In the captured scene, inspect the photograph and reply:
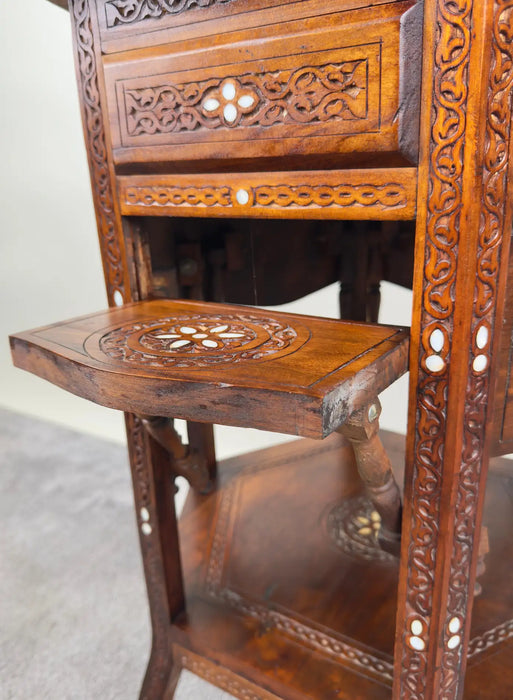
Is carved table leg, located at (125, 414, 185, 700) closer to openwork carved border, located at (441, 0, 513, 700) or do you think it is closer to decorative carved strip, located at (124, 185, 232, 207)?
decorative carved strip, located at (124, 185, 232, 207)

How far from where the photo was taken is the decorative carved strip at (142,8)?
729mm

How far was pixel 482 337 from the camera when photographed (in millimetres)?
671

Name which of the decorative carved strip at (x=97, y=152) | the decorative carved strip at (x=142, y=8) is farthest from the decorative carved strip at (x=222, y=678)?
the decorative carved strip at (x=142, y=8)

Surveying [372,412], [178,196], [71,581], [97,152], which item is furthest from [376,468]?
[71,581]

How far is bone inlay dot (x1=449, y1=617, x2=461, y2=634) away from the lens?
30.5 inches

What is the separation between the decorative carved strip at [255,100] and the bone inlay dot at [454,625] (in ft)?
2.13

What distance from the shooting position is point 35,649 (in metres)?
1.35

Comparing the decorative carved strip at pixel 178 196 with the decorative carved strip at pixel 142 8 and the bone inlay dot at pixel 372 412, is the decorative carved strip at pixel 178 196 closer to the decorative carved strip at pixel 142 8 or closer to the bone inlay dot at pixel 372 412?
the decorative carved strip at pixel 142 8

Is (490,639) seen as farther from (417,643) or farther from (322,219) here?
(322,219)

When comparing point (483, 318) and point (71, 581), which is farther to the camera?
point (71, 581)

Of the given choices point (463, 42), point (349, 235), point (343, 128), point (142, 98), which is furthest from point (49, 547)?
point (463, 42)

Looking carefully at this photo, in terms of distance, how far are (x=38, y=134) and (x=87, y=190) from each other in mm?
325

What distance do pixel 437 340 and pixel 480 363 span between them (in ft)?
0.20

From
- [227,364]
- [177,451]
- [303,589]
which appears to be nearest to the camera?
[227,364]
